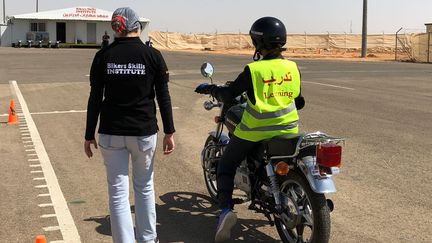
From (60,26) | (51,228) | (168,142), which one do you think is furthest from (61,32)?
(168,142)

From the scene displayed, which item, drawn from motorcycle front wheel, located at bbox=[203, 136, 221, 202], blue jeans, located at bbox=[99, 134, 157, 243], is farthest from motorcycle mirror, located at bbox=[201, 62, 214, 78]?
blue jeans, located at bbox=[99, 134, 157, 243]

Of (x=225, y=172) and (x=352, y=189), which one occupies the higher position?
(x=225, y=172)

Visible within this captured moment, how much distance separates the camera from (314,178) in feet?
13.1

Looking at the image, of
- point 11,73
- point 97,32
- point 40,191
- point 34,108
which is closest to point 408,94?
point 34,108

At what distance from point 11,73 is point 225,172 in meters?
21.8

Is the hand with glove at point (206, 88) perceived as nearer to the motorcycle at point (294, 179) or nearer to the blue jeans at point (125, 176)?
the motorcycle at point (294, 179)

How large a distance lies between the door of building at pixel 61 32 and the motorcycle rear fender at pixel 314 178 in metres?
70.6

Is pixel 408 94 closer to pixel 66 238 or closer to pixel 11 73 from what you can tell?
pixel 66 238

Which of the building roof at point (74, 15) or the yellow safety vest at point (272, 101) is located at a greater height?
the building roof at point (74, 15)

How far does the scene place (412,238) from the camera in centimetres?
477

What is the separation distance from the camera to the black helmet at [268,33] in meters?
4.27

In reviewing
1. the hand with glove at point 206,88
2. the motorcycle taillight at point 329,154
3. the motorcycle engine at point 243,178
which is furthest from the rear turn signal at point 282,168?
the hand with glove at point 206,88

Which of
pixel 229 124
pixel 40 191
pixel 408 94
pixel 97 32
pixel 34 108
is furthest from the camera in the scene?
pixel 97 32

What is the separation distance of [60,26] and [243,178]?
7028cm
